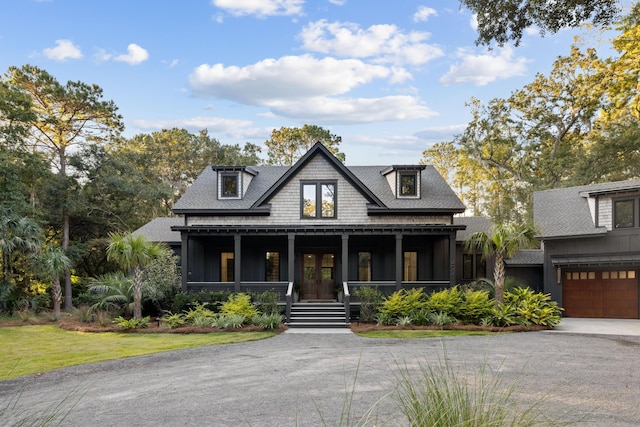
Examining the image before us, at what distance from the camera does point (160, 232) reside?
25938 mm

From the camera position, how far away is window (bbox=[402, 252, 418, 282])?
23203 millimetres

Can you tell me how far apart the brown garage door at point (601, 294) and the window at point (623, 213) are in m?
2.16

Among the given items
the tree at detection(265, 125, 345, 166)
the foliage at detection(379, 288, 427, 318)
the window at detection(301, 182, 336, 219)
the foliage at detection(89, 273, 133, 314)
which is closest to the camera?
the foliage at detection(379, 288, 427, 318)

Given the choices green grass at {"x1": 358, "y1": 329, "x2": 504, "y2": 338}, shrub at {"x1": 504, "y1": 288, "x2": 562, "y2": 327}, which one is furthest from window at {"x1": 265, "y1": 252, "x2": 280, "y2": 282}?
shrub at {"x1": 504, "y1": 288, "x2": 562, "y2": 327}

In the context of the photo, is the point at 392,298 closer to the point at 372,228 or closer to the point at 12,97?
the point at 372,228

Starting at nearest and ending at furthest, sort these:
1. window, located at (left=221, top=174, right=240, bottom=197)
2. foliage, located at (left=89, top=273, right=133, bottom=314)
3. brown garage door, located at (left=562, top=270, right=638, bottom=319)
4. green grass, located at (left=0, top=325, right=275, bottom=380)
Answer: green grass, located at (left=0, top=325, right=275, bottom=380) < foliage, located at (left=89, top=273, right=133, bottom=314) < brown garage door, located at (left=562, top=270, right=638, bottom=319) < window, located at (left=221, top=174, right=240, bottom=197)

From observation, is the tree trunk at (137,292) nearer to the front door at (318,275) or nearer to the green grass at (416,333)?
the front door at (318,275)

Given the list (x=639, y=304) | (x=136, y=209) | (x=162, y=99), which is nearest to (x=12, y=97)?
(x=162, y=99)

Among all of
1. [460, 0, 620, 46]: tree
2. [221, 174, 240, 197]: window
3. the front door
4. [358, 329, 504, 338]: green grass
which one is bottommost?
[358, 329, 504, 338]: green grass

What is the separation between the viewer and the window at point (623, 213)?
65.5 ft

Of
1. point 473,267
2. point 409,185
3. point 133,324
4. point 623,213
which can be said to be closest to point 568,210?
point 623,213

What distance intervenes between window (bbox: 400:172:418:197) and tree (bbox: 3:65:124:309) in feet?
57.6

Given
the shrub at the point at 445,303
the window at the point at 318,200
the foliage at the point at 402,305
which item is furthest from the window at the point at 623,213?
the window at the point at 318,200

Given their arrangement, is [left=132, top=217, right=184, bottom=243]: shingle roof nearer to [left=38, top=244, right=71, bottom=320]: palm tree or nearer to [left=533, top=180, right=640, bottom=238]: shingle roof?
[left=38, top=244, right=71, bottom=320]: palm tree
